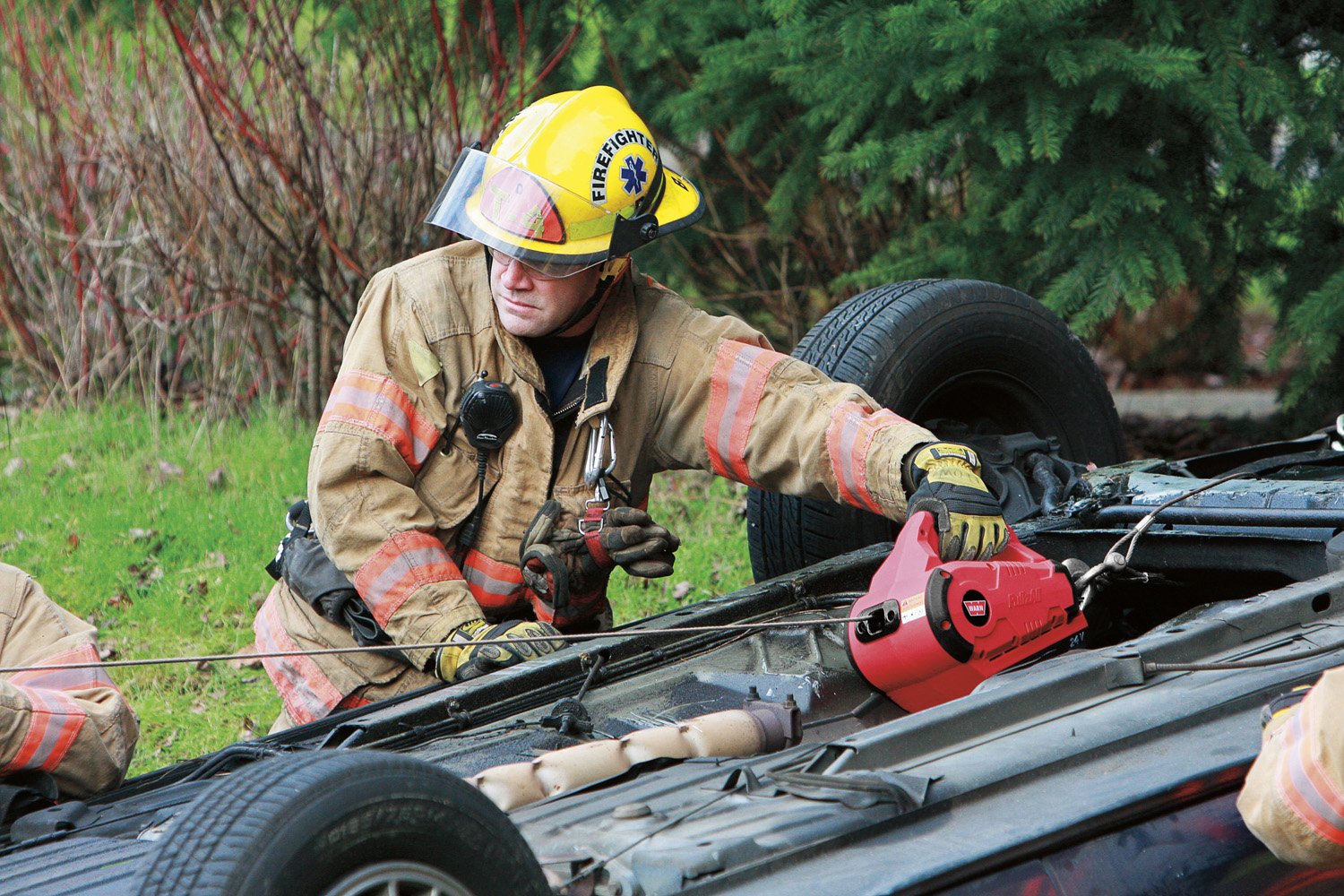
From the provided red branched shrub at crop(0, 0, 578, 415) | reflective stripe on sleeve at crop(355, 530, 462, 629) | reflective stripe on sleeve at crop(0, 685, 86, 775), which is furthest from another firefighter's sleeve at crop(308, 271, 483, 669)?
red branched shrub at crop(0, 0, 578, 415)

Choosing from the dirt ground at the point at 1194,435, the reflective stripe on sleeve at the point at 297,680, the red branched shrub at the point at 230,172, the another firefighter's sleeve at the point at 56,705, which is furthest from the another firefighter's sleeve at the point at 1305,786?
the red branched shrub at the point at 230,172

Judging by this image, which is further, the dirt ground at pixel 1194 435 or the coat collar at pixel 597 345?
the dirt ground at pixel 1194 435

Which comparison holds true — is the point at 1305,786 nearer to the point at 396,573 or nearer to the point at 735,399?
Result: the point at 735,399

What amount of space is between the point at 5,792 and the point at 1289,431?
199 inches

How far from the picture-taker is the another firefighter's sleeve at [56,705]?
249 centimetres

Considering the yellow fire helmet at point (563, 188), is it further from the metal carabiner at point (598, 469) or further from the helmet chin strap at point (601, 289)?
the metal carabiner at point (598, 469)

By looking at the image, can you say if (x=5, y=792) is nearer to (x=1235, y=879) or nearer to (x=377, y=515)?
(x=377, y=515)

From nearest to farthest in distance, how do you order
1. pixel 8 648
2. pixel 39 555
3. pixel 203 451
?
pixel 8 648, pixel 39 555, pixel 203 451

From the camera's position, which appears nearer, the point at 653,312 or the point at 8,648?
the point at 8,648

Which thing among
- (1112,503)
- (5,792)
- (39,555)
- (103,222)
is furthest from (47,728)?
(103,222)

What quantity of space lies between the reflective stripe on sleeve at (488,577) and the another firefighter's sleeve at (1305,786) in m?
1.85

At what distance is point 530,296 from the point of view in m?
3.24

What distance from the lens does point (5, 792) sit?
96.1 inches

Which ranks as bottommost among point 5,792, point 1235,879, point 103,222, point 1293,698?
point 1235,879
